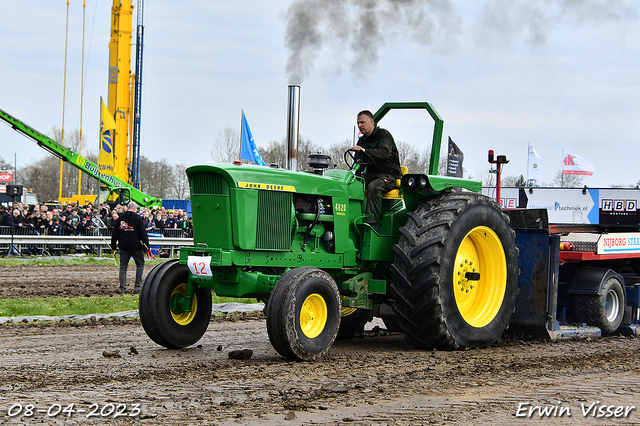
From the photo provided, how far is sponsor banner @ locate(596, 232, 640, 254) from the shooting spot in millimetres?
8953

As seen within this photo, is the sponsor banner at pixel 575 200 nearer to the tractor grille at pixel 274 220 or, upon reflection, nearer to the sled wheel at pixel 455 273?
the sled wheel at pixel 455 273

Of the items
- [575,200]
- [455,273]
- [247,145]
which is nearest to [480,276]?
[455,273]

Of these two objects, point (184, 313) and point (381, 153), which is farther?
point (381, 153)

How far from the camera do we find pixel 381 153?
7715 mm

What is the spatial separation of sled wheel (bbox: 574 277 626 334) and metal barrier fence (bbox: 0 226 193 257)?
50.0 feet

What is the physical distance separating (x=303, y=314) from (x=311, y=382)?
1.00 meters

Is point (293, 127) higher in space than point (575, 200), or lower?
higher

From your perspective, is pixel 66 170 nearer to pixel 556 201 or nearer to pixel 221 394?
pixel 556 201

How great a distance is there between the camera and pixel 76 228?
2273 centimetres

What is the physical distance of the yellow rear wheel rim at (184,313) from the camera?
738 cm

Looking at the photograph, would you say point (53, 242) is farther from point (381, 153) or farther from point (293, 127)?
point (381, 153)

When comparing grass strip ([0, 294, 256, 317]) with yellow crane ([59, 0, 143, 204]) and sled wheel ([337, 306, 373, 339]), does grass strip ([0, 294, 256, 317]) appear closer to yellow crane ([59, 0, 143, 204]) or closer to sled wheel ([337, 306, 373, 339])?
sled wheel ([337, 306, 373, 339])

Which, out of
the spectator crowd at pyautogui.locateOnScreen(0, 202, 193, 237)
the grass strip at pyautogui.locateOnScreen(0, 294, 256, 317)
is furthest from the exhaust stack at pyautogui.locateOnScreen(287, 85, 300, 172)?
the spectator crowd at pyautogui.locateOnScreen(0, 202, 193, 237)

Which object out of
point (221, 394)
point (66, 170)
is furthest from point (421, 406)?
point (66, 170)
